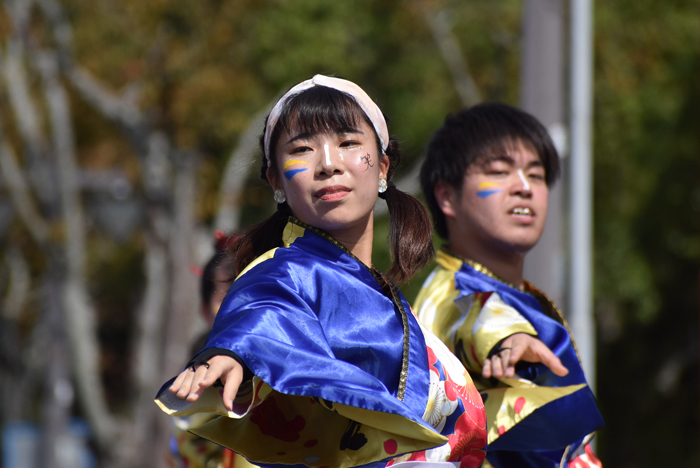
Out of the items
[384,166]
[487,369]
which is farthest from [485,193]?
[487,369]

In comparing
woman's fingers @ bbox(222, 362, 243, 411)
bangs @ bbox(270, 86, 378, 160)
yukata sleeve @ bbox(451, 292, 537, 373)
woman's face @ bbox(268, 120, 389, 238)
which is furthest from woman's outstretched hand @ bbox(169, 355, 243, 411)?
yukata sleeve @ bbox(451, 292, 537, 373)

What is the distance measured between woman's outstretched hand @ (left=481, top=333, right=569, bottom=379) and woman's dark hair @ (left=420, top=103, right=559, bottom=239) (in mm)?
623

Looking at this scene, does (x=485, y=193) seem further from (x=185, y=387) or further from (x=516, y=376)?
(x=185, y=387)

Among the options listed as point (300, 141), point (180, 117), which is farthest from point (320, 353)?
point (180, 117)

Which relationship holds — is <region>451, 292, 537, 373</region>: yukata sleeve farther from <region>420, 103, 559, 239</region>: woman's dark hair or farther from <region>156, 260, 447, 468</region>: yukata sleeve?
<region>156, 260, 447, 468</region>: yukata sleeve

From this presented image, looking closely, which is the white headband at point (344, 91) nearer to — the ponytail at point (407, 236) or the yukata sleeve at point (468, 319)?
the ponytail at point (407, 236)

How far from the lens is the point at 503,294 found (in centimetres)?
260

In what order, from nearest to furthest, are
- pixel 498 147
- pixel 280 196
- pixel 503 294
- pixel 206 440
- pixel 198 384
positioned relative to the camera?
pixel 198 384 < pixel 280 196 < pixel 503 294 < pixel 498 147 < pixel 206 440

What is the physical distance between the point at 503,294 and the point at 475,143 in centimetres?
47

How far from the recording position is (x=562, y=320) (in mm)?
2750

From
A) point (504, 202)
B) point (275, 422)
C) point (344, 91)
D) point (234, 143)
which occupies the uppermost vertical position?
point (234, 143)

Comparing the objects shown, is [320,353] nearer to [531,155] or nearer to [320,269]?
[320,269]

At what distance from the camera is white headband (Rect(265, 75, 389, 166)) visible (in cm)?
214

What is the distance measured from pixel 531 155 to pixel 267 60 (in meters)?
7.69
